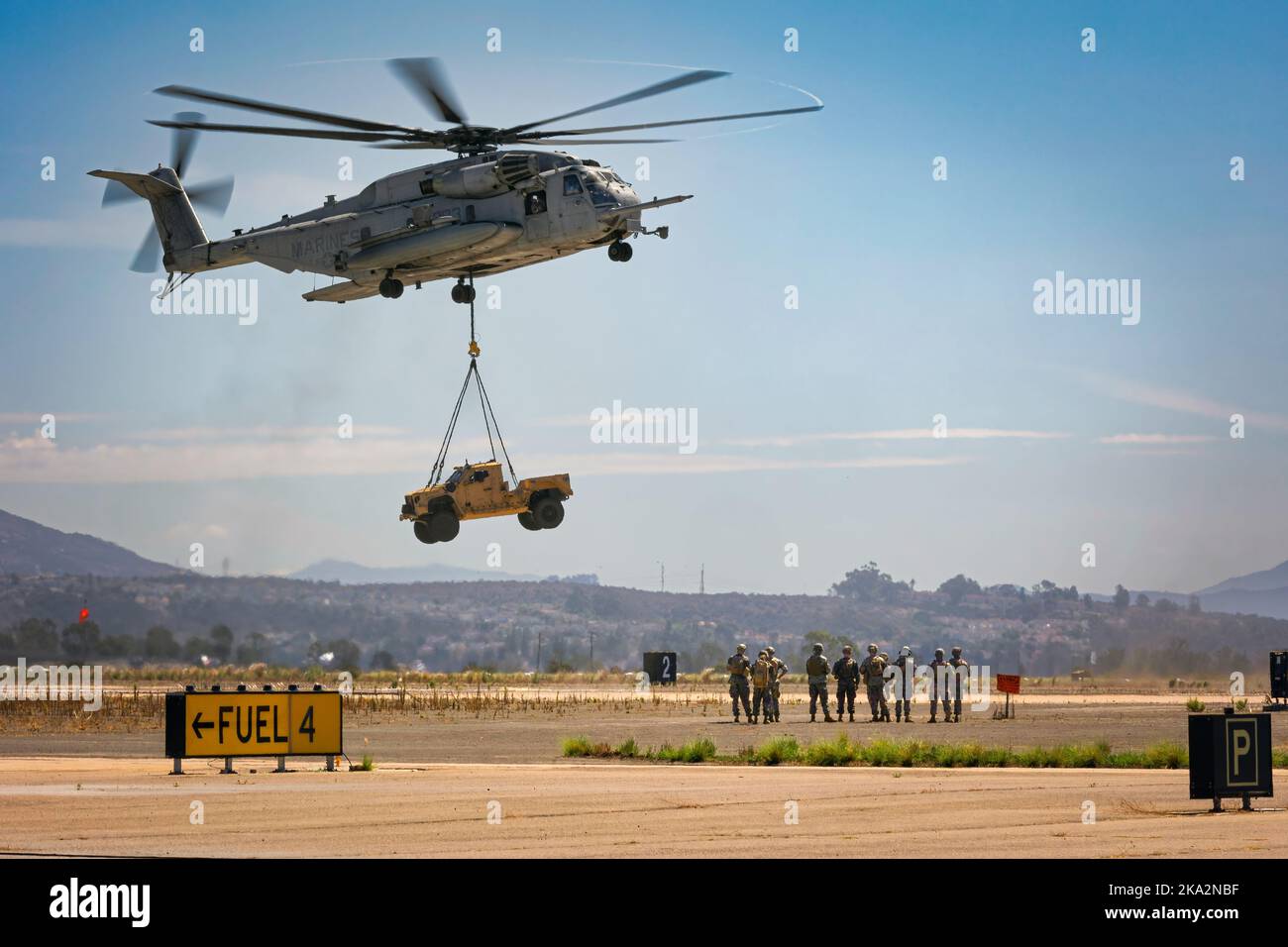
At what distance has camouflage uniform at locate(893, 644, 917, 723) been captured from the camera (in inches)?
1560

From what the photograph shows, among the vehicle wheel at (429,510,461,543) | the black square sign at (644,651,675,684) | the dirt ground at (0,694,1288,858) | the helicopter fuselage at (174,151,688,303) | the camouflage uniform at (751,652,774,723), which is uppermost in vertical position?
the helicopter fuselage at (174,151,688,303)

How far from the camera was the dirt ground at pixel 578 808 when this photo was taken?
17500 millimetres

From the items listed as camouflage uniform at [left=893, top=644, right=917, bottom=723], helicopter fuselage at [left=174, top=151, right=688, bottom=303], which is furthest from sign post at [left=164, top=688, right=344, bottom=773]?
camouflage uniform at [left=893, top=644, right=917, bottom=723]

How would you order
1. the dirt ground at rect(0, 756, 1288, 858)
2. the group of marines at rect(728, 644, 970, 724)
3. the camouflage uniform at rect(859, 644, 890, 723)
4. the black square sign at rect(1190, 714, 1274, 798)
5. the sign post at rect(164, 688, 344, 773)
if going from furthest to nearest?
1. the camouflage uniform at rect(859, 644, 890, 723)
2. the group of marines at rect(728, 644, 970, 724)
3. the sign post at rect(164, 688, 344, 773)
4. the black square sign at rect(1190, 714, 1274, 798)
5. the dirt ground at rect(0, 756, 1288, 858)

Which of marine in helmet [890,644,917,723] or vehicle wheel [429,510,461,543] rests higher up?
vehicle wheel [429,510,461,543]

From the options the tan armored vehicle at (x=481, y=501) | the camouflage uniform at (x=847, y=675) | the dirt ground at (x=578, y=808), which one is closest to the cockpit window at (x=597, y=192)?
the tan armored vehicle at (x=481, y=501)

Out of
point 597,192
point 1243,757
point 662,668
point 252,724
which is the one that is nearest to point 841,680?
point 597,192

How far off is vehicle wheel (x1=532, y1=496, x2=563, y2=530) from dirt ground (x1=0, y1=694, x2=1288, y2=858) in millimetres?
4588

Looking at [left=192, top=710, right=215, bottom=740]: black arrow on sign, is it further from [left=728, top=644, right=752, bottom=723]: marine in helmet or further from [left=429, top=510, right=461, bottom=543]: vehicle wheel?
[left=728, top=644, right=752, bottom=723]: marine in helmet

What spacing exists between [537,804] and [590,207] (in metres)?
13.6

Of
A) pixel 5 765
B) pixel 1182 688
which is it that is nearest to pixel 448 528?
pixel 5 765

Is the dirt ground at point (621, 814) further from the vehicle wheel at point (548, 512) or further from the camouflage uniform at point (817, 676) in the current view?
the camouflage uniform at point (817, 676)

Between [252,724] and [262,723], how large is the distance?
0.15 meters

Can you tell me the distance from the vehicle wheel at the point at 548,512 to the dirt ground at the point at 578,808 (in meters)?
4.59
